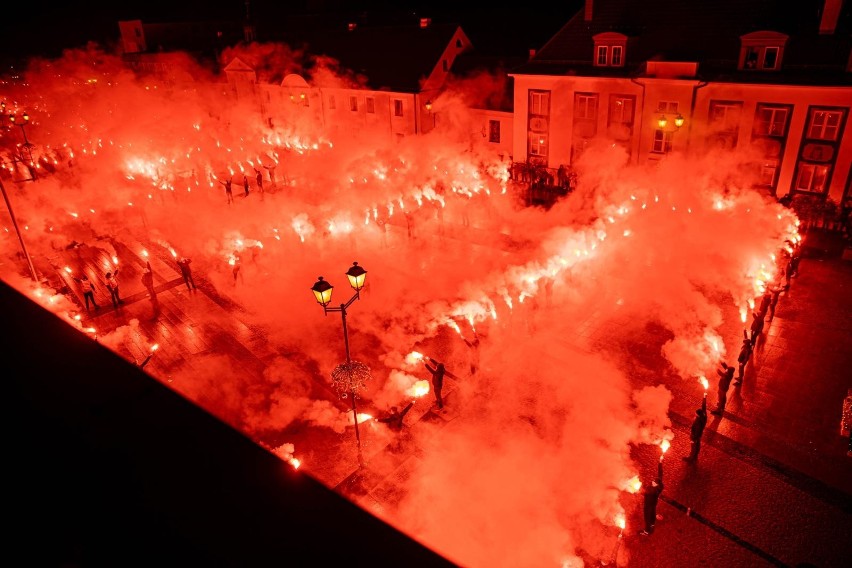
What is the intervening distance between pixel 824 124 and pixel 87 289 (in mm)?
23455

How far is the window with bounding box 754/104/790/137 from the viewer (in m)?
18.8

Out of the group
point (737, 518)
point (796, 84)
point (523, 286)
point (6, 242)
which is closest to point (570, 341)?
point (523, 286)

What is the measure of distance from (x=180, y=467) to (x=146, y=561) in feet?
2.11

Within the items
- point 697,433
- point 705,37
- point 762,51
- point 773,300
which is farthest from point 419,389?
point 705,37

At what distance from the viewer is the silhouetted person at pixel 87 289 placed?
14.9m

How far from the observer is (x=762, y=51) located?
18.7 meters

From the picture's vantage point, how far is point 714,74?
19.7 m

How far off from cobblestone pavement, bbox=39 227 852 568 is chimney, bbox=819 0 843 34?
331 inches

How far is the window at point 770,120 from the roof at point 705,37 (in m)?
1.02

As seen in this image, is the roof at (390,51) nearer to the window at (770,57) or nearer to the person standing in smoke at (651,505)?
the window at (770,57)

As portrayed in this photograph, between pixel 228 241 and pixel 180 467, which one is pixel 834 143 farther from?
pixel 180 467

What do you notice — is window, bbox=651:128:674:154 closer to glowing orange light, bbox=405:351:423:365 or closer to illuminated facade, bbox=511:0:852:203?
illuminated facade, bbox=511:0:852:203

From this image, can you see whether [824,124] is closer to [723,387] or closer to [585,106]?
[585,106]

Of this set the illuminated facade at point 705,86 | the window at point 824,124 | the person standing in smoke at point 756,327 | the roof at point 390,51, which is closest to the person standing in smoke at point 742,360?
the person standing in smoke at point 756,327
